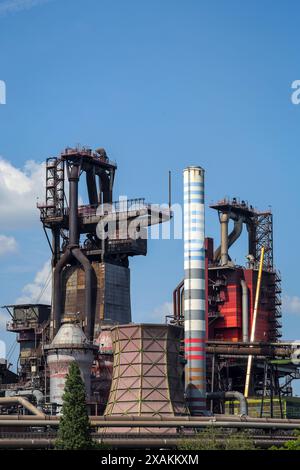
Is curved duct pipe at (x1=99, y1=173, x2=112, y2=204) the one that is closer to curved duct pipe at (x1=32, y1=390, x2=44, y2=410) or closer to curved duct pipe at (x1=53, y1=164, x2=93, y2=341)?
curved duct pipe at (x1=53, y1=164, x2=93, y2=341)

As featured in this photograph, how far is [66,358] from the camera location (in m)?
115

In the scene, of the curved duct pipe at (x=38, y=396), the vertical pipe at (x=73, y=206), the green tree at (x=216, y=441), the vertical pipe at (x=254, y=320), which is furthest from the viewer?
the vertical pipe at (x=73, y=206)

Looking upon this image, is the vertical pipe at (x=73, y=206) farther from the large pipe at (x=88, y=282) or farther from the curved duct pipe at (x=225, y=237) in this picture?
the curved duct pipe at (x=225, y=237)

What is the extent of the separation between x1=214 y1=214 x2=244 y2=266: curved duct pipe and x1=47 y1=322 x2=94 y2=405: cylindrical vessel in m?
30.9

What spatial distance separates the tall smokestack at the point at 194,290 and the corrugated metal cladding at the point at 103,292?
20605mm

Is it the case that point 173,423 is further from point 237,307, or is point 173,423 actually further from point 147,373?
point 237,307

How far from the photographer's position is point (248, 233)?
149 metres

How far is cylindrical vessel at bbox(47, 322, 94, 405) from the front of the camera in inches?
4503

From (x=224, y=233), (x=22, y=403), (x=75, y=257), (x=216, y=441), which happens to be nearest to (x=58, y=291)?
(x=75, y=257)

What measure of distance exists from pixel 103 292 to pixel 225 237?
63.3ft

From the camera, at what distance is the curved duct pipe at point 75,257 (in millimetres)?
131875

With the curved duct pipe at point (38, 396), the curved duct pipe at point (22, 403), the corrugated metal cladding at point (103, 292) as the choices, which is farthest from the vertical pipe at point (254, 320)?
the curved duct pipe at point (22, 403)
